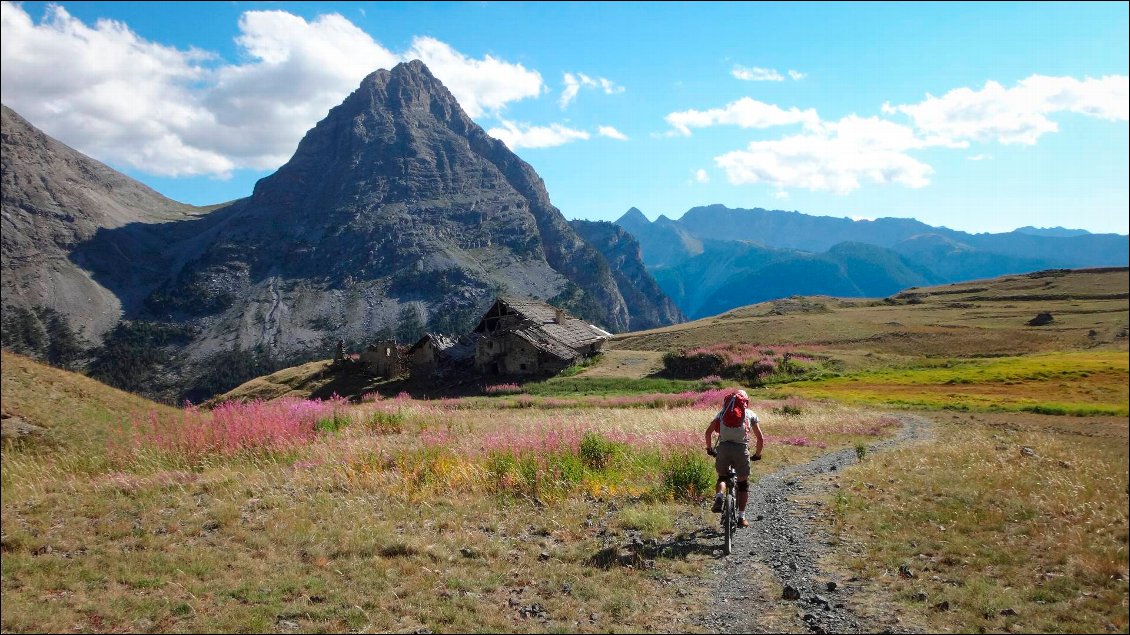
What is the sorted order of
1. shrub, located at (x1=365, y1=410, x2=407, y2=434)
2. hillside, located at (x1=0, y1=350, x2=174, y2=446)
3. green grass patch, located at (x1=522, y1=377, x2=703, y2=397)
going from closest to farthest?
1. hillside, located at (x1=0, y1=350, x2=174, y2=446)
2. shrub, located at (x1=365, y1=410, x2=407, y2=434)
3. green grass patch, located at (x1=522, y1=377, x2=703, y2=397)

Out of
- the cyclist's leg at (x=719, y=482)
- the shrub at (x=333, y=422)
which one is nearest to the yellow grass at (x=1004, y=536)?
the cyclist's leg at (x=719, y=482)

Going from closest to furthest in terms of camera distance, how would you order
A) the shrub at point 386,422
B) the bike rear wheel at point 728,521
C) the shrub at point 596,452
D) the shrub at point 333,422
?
the bike rear wheel at point 728,521 → the shrub at point 596,452 → the shrub at point 333,422 → the shrub at point 386,422

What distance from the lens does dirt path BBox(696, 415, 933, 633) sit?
7.39 m

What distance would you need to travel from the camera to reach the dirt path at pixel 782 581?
739 cm

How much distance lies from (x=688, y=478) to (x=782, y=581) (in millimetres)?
4640

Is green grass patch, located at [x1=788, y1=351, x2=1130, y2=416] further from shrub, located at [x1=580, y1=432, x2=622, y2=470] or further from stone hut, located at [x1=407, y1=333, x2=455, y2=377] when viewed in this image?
stone hut, located at [x1=407, y1=333, x2=455, y2=377]

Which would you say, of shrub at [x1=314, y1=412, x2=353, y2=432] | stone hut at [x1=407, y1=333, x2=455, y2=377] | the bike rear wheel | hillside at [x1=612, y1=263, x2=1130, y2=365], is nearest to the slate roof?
Result: stone hut at [x1=407, y1=333, x2=455, y2=377]

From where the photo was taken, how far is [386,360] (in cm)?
6794

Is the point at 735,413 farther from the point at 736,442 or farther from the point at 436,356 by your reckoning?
the point at 436,356

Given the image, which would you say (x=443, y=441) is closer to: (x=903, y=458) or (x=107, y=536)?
(x=107, y=536)

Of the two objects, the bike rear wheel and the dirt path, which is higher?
the bike rear wheel

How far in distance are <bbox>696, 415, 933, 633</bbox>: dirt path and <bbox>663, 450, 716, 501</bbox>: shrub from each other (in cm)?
110

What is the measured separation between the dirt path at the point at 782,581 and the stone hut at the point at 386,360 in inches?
2314

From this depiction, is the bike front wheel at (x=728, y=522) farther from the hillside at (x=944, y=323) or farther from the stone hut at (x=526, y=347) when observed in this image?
the stone hut at (x=526, y=347)
